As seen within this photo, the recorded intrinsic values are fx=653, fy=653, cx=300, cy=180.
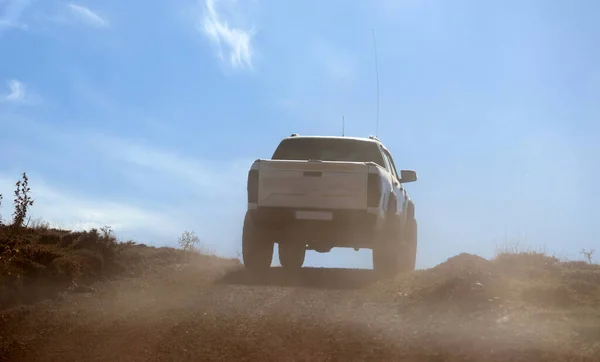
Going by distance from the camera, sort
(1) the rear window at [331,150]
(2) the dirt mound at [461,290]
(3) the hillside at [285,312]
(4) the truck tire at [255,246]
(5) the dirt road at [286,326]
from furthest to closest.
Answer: (1) the rear window at [331,150] < (4) the truck tire at [255,246] < (2) the dirt mound at [461,290] < (3) the hillside at [285,312] < (5) the dirt road at [286,326]

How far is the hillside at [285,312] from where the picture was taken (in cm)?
673

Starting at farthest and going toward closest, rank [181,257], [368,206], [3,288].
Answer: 1. [181,257]
2. [368,206]
3. [3,288]

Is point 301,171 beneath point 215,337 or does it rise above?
above

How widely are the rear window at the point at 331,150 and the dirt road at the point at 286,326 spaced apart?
2.82 meters

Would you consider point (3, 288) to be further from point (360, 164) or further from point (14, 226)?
point (360, 164)

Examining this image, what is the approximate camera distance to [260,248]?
1134 cm

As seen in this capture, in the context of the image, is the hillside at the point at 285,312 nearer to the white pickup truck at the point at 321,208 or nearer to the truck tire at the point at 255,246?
the truck tire at the point at 255,246

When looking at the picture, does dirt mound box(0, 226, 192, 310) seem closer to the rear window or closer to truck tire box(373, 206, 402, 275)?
the rear window

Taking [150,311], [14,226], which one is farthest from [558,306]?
[14,226]

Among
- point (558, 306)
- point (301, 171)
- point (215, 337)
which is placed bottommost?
point (215, 337)

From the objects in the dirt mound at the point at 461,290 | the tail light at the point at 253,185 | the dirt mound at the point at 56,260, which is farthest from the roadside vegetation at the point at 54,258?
the dirt mound at the point at 461,290

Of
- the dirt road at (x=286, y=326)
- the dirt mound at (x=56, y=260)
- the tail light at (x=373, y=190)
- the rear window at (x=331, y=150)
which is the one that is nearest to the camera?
the dirt road at (x=286, y=326)

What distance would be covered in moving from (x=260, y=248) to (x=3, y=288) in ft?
13.4

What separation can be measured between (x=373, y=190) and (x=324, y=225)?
985mm
